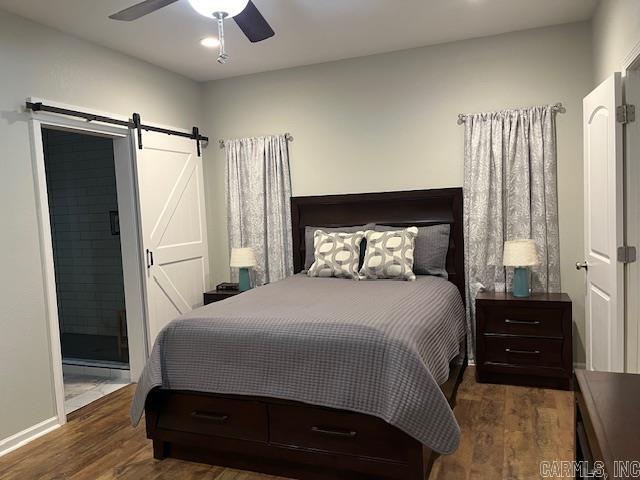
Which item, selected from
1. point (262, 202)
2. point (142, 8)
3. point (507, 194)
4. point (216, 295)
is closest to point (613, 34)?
point (507, 194)

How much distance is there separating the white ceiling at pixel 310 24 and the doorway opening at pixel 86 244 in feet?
4.64

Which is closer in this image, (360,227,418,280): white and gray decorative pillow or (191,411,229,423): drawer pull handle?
(191,411,229,423): drawer pull handle

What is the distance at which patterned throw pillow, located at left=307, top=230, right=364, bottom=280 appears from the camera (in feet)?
13.0

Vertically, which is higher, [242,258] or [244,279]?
[242,258]

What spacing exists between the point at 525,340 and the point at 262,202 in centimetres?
259

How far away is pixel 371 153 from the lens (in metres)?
4.38

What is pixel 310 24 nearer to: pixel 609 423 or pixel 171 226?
pixel 171 226

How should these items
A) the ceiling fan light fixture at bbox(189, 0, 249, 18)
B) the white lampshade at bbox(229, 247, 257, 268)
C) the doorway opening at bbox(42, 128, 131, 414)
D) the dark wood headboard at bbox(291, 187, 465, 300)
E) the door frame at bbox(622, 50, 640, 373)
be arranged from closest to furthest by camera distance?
the ceiling fan light fixture at bbox(189, 0, 249, 18), the door frame at bbox(622, 50, 640, 373), the dark wood headboard at bbox(291, 187, 465, 300), the white lampshade at bbox(229, 247, 257, 268), the doorway opening at bbox(42, 128, 131, 414)

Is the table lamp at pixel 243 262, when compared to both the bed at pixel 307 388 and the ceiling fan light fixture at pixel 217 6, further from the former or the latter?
the ceiling fan light fixture at pixel 217 6

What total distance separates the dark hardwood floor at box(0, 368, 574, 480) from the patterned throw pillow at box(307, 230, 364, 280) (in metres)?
1.26

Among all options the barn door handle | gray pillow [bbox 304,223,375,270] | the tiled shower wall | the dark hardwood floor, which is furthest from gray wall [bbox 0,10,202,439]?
gray pillow [bbox 304,223,375,270]

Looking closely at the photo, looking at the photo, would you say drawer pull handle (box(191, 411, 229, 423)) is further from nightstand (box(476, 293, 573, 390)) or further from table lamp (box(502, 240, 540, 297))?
table lamp (box(502, 240, 540, 297))

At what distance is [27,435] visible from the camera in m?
3.04

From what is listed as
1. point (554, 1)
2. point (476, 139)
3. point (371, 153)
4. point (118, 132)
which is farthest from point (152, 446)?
point (554, 1)
